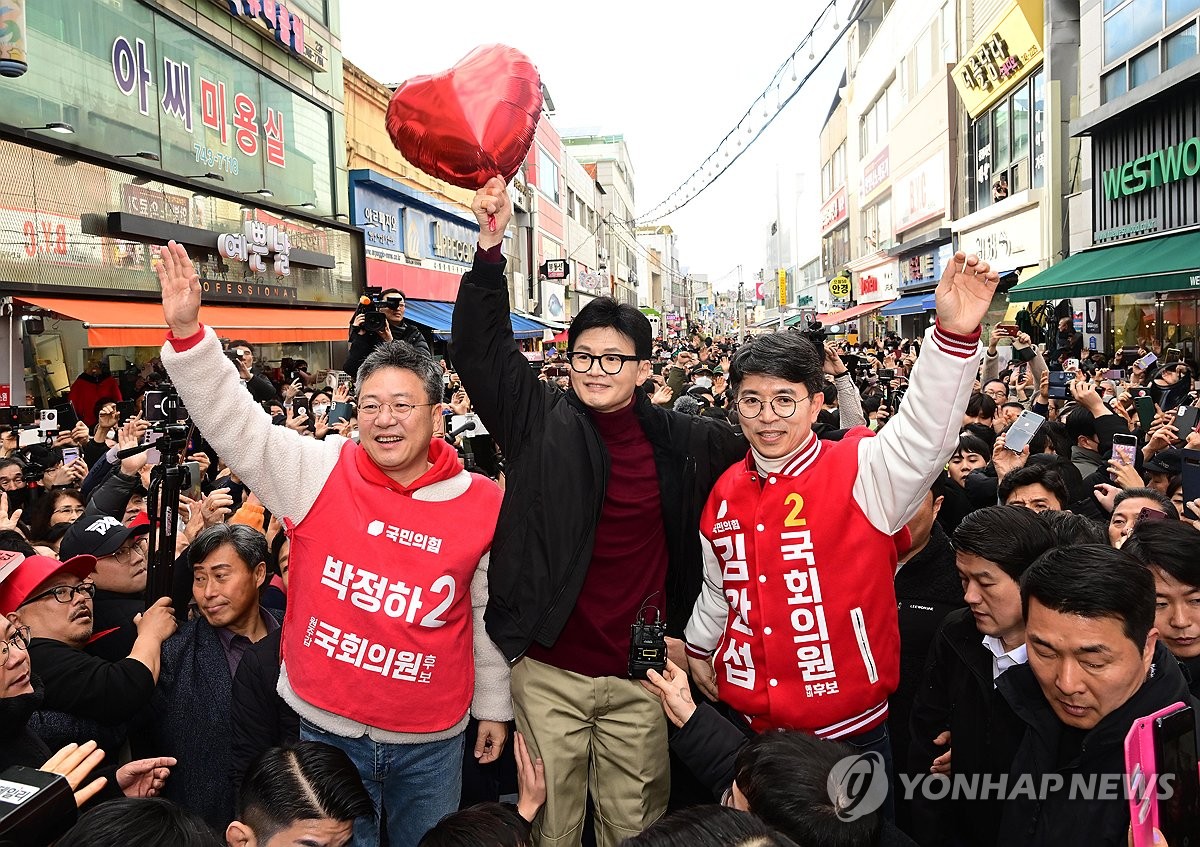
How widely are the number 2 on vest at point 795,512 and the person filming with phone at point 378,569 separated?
0.91 m

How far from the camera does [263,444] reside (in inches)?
104

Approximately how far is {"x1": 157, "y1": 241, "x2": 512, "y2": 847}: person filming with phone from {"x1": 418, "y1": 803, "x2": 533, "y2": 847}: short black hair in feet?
1.91

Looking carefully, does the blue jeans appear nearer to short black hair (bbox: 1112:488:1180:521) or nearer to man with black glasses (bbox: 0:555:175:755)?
man with black glasses (bbox: 0:555:175:755)

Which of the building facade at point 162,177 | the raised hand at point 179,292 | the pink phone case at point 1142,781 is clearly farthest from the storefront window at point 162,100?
the pink phone case at point 1142,781

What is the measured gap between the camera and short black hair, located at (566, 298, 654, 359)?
285cm

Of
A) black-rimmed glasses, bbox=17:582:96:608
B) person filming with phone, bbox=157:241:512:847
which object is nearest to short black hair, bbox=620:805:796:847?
person filming with phone, bbox=157:241:512:847

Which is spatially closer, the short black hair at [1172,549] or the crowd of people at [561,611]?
the crowd of people at [561,611]

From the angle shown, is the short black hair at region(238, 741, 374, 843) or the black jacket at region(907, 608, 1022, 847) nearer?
the short black hair at region(238, 741, 374, 843)

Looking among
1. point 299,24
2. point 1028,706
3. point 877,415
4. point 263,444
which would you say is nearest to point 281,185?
point 299,24

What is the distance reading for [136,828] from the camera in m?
1.74

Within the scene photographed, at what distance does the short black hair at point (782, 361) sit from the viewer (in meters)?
2.66

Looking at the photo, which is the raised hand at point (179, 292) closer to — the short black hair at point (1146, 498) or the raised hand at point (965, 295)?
the raised hand at point (965, 295)

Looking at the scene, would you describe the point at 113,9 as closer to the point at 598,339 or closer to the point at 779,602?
the point at 598,339

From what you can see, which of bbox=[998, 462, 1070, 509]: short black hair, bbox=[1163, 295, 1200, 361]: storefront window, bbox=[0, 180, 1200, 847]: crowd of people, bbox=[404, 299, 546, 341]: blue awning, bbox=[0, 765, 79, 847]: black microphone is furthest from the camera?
bbox=[404, 299, 546, 341]: blue awning
